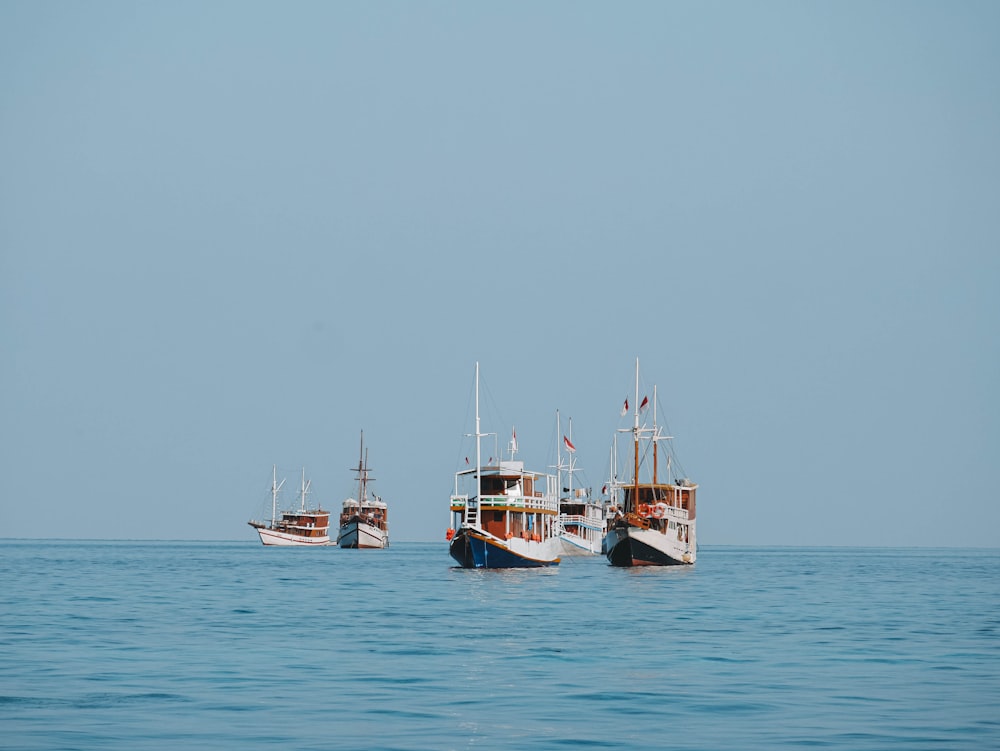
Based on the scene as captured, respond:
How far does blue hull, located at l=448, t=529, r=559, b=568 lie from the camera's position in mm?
89438

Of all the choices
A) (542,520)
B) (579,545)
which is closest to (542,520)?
(542,520)

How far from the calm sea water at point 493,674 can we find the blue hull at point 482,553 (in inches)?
975

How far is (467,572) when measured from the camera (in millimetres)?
97000

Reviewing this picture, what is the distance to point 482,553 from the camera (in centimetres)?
9112

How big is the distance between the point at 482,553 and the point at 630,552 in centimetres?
1695

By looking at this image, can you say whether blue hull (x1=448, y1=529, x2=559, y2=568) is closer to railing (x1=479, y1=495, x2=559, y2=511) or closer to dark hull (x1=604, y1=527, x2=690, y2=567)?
railing (x1=479, y1=495, x2=559, y2=511)

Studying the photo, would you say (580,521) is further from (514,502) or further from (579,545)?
(514,502)

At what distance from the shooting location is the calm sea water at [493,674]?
938 inches

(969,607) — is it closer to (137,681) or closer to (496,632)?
(496,632)

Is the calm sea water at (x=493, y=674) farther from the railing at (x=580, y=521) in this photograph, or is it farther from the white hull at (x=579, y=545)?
the railing at (x=580, y=521)

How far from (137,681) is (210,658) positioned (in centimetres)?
489

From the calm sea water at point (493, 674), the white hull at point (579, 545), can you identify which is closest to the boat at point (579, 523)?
the white hull at point (579, 545)

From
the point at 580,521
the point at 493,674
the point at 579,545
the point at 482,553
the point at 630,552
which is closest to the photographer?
the point at 493,674

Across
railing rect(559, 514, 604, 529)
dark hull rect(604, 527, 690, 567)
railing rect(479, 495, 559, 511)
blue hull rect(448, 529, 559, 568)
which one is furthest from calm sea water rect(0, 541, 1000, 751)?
railing rect(559, 514, 604, 529)
